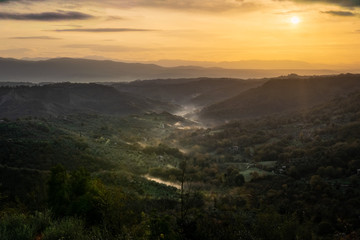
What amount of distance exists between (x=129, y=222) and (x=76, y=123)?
71252 millimetres

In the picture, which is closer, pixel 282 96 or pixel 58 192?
pixel 58 192

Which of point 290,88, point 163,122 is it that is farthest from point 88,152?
point 290,88

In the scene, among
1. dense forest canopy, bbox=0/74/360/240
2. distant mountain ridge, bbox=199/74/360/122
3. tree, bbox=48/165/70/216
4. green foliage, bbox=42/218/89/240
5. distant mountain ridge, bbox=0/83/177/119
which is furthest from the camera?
distant mountain ridge, bbox=0/83/177/119

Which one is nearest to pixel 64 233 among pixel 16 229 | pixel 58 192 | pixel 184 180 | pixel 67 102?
pixel 16 229

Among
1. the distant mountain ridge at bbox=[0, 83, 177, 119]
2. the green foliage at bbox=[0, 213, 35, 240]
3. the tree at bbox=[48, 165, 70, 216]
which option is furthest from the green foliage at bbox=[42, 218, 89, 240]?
the distant mountain ridge at bbox=[0, 83, 177, 119]

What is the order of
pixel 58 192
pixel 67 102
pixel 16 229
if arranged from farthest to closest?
pixel 67 102 < pixel 58 192 < pixel 16 229

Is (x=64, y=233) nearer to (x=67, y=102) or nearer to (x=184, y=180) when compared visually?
(x=184, y=180)

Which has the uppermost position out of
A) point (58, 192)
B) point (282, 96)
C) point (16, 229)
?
point (16, 229)

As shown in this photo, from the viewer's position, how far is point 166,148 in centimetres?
6600

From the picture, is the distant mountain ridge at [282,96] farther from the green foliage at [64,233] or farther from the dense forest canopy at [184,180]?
the green foliage at [64,233]

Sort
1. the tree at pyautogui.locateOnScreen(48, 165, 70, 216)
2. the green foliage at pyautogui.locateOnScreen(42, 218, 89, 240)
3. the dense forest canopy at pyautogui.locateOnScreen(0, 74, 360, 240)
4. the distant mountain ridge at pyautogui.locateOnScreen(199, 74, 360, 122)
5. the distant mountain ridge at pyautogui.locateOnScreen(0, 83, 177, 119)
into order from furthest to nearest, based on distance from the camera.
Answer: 1. the distant mountain ridge at pyautogui.locateOnScreen(0, 83, 177, 119)
2. the distant mountain ridge at pyautogui.locateOnScreen(199, 74, 360, 122)
3. the tree at pyautogui.locateOnScreen(48, 165, 70, 216)
4. the dense forest canopy at pyautogui.locateOnScreen(0, 74, 360, 240)
5. the green foliage at pyautogui.locateOnScreen(42, 218, 89, 240)

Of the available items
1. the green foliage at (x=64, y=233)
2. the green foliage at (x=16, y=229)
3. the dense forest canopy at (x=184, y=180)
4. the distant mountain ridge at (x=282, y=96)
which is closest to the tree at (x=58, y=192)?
the dense forest canopy at (x=184, y=180)

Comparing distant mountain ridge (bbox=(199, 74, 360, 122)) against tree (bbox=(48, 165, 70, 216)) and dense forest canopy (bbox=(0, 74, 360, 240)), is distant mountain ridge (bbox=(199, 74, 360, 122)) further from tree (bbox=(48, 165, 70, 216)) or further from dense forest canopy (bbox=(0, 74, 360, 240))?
tree (bbox=(48, 165, 70, 216))

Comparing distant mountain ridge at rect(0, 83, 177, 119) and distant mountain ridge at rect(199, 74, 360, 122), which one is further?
distant mountain ridge at rect(0, 83, 177, 119)
